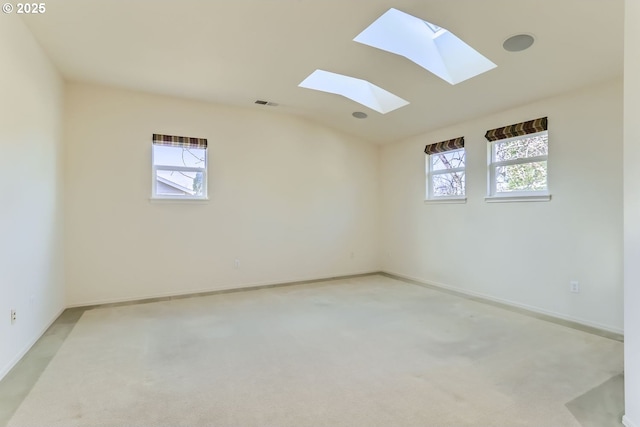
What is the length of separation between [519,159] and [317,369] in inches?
136

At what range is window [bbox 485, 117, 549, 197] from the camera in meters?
3.77

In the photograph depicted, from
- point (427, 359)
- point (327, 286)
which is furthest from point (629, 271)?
point (327, 286)

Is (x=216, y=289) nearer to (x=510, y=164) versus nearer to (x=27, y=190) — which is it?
(x=27, y=190)

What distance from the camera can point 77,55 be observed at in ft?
10.7

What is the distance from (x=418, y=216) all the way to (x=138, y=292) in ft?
14.3

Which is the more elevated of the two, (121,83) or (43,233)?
(121,83)

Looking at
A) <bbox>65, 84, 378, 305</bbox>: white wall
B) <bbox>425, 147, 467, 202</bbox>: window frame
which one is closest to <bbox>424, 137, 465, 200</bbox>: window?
<bbox>425, 147, 467, 202</bbox>: window frame

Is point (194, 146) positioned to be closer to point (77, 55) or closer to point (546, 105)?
point (77, 55)

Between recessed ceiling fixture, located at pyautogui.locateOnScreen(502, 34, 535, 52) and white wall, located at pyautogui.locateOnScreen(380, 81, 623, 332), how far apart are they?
1077mm

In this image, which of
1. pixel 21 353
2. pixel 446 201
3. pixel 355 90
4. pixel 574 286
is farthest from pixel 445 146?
pixel 21 353

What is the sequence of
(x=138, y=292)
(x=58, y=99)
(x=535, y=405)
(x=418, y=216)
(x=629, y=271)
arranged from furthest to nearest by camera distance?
(x=418, y=216) < (x=138, y=292) < (x=58, y=99) < (x=535, y=405) < (x=629, y=271)

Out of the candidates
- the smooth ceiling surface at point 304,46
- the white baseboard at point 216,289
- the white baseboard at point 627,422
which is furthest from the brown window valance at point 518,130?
the white baseboard at point 216,289

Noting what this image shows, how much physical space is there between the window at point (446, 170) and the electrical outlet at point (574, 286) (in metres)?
1.69

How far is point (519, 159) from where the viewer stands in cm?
399
